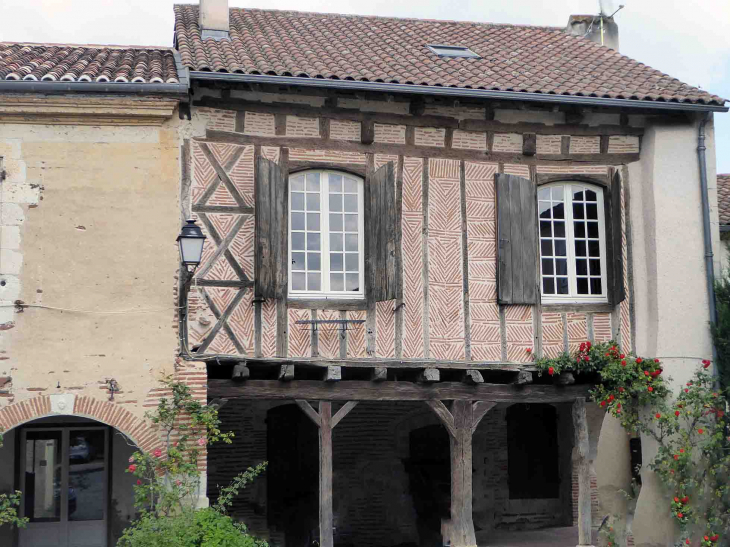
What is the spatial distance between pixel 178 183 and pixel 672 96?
6.25m

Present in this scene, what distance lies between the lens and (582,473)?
12148 millimetres

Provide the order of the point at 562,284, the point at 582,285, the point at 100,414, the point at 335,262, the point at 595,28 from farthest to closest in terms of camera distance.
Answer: the point at 595,28, the point at 582,285, the point at 562,284, the point at 335,262, the point at 100,414

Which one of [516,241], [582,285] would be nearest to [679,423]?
[582,285]

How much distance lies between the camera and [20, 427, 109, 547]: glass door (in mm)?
12938

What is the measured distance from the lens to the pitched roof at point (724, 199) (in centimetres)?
1483

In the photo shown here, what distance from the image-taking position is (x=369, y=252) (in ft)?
37.2

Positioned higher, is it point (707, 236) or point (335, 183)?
point (335, 183)

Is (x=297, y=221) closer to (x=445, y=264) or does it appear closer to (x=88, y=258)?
(x=445, y=264)

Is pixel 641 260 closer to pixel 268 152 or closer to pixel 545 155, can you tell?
pixel 545 155

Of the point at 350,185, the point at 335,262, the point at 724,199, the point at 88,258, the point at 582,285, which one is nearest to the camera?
the point at 88,258

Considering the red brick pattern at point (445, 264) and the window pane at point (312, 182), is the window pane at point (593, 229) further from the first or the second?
the window pane at point (312, 182)

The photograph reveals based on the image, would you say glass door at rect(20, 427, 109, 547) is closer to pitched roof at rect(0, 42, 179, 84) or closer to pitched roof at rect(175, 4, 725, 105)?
pitched roof at rect(0, 42, 179, 84)

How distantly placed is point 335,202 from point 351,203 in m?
0.20

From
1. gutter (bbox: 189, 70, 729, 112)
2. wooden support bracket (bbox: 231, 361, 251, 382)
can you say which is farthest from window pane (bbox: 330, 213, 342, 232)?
wooden support bracket (bbox: 231, 361, 251, 382)
